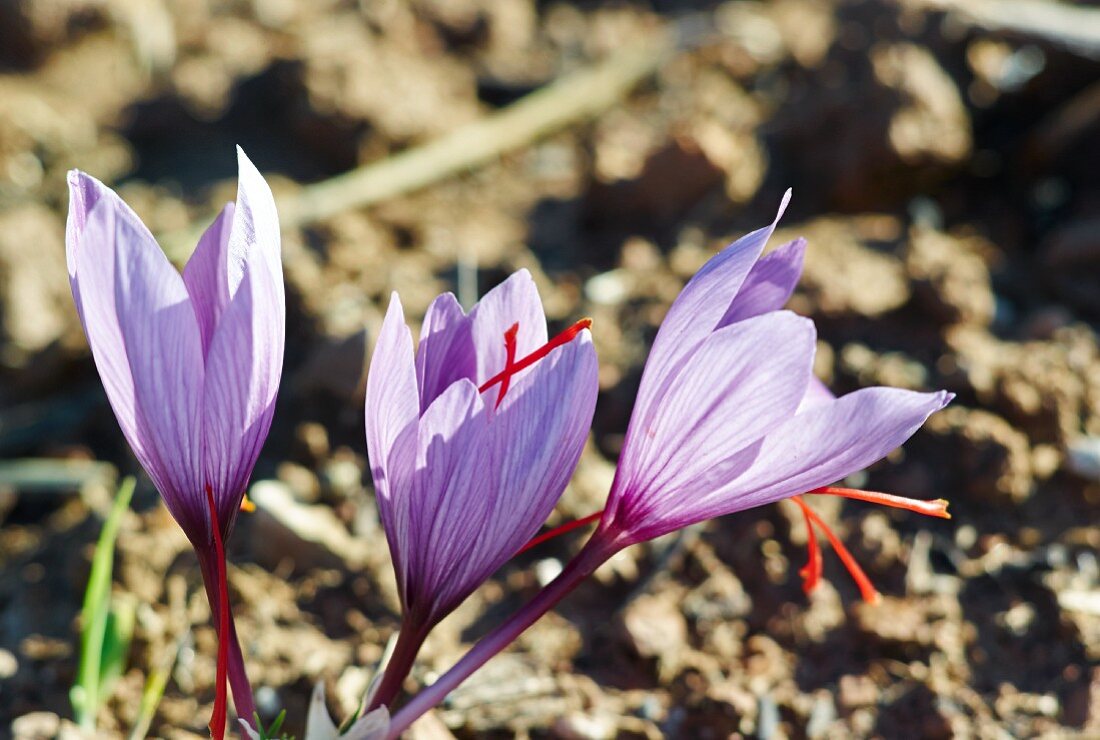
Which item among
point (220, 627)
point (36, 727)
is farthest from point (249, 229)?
point (36, 727)

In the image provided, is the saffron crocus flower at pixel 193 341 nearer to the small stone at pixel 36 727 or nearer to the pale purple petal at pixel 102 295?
the pale purple petal at pixel 102 295

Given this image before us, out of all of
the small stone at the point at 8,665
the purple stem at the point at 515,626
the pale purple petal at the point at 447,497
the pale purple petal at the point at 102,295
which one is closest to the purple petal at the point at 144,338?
the pale purple petal at the point at 102,295

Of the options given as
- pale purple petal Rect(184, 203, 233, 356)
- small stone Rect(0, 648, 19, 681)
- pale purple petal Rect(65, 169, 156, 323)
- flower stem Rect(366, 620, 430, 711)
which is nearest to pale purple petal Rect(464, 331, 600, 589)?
flower stem Rect(366, 620, 430, 711)

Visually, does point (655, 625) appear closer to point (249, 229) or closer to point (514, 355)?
point (514, 355)

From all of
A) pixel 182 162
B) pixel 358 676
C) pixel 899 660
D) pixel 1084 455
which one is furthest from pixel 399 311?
pixel 182 162

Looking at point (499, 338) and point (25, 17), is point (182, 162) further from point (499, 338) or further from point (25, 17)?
point (499, 338)
